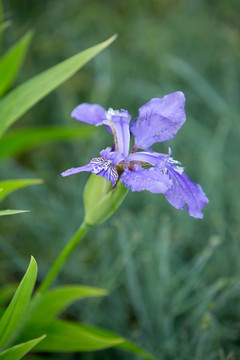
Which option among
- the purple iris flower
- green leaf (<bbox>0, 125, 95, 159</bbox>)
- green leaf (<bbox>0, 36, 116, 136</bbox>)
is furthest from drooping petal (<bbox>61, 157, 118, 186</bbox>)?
green leaf (<bbox>0, 125, 95, 159</bbox>)

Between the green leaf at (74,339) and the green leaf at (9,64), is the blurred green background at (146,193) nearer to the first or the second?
the green leaf at (74,339)

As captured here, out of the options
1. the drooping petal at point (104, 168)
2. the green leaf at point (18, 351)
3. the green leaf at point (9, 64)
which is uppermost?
the green leaf at point (9, 64)

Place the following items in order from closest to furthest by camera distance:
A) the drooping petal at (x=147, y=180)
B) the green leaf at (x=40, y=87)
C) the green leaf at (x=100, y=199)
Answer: the drooping petal at (x=147, y=180) < the green leaf at (x=100, y=199) < the green leaf at (x=40, y=87)

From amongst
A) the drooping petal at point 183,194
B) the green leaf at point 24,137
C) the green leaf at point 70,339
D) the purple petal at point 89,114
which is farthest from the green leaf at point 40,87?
the green leaf at point 70,339

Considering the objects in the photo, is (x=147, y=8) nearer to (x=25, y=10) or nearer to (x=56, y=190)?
(x=25, y=10)

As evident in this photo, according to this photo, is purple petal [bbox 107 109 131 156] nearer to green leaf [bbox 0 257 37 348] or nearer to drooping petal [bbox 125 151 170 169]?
drooping petal [bbox 125 151 170 169]

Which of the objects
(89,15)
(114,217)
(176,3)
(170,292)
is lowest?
(170,292)

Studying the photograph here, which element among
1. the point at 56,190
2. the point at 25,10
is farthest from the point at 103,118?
the point at 25,10
